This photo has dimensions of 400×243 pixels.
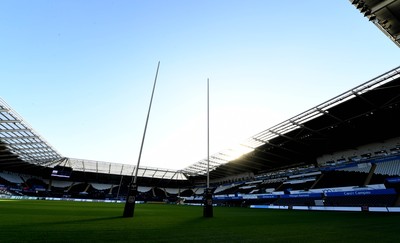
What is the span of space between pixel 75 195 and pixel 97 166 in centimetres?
1160

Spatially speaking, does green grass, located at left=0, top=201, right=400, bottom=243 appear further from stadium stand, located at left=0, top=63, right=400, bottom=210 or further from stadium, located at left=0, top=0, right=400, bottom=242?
stadium stand, located at left=0, top=63, right=400, bottom=210

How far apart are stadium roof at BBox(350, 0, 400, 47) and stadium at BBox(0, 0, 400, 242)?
0.10ft

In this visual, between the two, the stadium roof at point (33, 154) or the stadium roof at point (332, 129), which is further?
the stadium roof at point (33, 154)

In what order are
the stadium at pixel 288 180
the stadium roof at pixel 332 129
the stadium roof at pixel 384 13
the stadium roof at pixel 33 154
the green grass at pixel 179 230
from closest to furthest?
the green grass at pixel 179 230
the stadium at pixel 288 180
the stadium roof at pixel 384 13
the stadium roof at pixel 332 129
the stadium roof at pixel 33 154

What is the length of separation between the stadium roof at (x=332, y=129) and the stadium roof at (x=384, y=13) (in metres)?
11.3

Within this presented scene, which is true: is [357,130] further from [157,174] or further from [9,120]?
[157,174]

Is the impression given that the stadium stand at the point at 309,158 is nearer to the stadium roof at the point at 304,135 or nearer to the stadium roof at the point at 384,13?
the stadium roof at the point at 304,135

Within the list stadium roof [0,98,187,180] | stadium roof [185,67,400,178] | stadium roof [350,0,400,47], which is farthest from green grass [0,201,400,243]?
stadium roof [0,98,187,180]

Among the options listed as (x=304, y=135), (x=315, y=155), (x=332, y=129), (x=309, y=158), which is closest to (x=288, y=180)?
(x=309, y=158)

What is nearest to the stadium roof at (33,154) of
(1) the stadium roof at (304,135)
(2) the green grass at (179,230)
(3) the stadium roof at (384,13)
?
(1) the stadium roof at (304,135)

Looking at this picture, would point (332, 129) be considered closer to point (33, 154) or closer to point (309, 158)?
point (309, 158)

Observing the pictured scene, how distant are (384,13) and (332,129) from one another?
22.0m

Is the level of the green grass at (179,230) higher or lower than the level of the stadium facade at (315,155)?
lower

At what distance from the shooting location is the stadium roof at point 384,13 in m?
7.81
